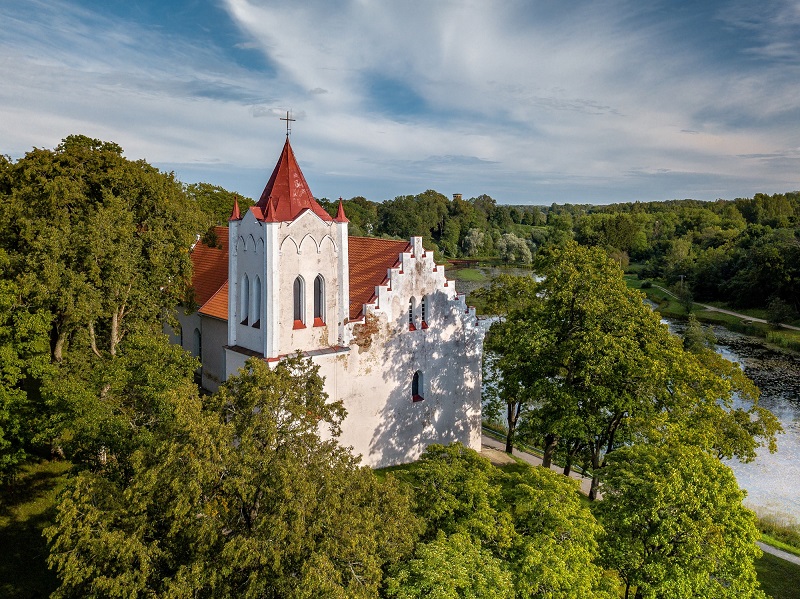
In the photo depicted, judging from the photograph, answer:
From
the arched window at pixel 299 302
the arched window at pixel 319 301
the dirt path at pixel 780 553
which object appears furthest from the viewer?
the arched window at pixel 319 301

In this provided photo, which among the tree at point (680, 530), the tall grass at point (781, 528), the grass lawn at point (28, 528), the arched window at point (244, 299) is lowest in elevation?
the tall grass at point (781, 528)

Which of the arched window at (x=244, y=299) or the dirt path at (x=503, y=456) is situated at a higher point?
the arched window at (x=244, y=299)

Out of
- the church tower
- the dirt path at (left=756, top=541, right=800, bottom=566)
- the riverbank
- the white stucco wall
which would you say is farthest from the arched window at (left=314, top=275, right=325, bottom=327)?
the riverbank

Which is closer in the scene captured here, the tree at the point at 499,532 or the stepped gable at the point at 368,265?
the tree at the point at 499,532

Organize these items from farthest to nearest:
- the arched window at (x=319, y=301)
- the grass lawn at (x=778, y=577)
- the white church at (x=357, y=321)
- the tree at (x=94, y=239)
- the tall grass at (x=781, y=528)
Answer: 1. the arched window at (x=319, y=301)
2. the tall grass at (x=781, y=528)
3. the white church at (x=357, y=321)
4. the tree at (x=94, y=239)
5. the grass lawn at (x=778, y=577)

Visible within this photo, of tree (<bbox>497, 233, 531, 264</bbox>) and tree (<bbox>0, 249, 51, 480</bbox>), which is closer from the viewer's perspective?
tree (<bbox>0, 249, 51, 480</bbox>)

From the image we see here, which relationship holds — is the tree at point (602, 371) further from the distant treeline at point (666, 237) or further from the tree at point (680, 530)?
the distant treeline at point (666, 237)

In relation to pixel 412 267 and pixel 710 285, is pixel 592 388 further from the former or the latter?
pixel 710 285

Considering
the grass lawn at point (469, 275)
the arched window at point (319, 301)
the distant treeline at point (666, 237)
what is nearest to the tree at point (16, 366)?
the arched window at point (319, 301)

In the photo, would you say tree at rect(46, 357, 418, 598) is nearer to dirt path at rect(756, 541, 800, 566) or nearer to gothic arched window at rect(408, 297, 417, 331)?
gothic arched window at rect(408, 297, 417, 331)
